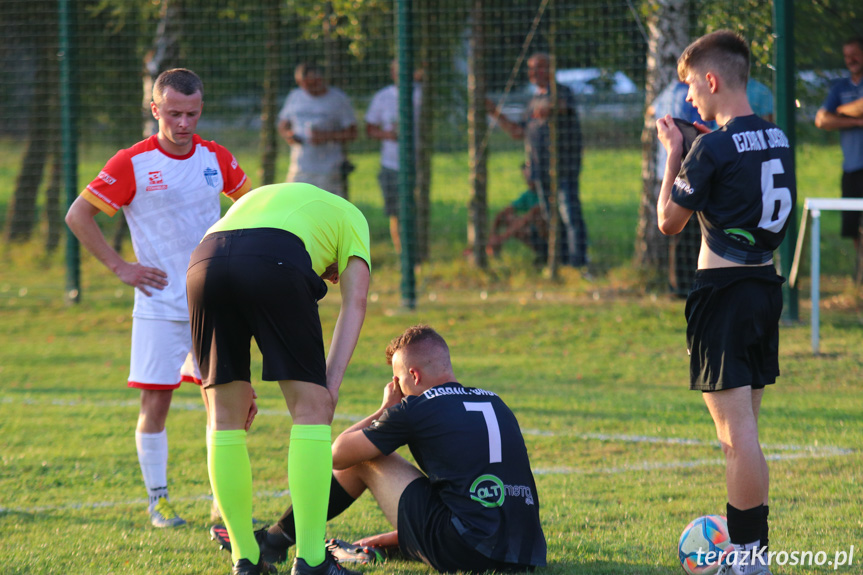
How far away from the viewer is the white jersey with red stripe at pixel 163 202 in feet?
15.8

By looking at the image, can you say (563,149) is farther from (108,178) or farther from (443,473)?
(443,473)

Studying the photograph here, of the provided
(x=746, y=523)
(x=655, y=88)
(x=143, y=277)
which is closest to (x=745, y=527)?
(x=746, y=523)

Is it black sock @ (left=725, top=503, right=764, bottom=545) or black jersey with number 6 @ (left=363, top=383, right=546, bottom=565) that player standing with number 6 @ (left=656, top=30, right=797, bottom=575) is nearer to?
black sock @ (left=725, top=503, right=764, bottom=545)

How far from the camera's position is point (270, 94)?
13.5m

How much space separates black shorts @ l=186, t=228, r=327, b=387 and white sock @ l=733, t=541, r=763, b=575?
5.46 feet

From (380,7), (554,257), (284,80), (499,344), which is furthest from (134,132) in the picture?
(499,344)

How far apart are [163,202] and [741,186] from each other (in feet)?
9.46

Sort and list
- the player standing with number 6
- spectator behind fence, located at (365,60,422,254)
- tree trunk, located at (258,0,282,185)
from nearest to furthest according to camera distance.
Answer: the player standing with number 6 → spectator behind fence, located at (365,60,422,254) → tree trunk, located at (258,0,282,185)

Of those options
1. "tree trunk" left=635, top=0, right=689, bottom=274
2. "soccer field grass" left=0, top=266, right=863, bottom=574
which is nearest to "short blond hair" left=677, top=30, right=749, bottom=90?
"soccer field grass" left=0, top=266, right=863, bottom=574

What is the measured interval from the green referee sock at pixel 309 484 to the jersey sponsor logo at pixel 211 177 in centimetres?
194

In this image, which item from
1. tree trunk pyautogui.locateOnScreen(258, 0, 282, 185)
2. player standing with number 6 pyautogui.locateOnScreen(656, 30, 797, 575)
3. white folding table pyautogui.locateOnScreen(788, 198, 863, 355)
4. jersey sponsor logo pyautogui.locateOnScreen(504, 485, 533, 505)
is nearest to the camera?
player standing with number 6 pyautogui.locateOnScreen(656, 30, 797, 575)

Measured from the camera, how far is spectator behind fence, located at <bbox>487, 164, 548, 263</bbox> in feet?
39.6

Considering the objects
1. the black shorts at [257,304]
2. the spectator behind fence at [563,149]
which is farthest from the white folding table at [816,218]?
the black shorts at [257,304]

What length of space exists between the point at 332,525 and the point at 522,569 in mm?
1248
